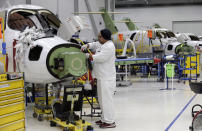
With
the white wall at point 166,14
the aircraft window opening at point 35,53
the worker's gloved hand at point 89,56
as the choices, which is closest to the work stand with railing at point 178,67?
the worker's gloved hand at point 89,56

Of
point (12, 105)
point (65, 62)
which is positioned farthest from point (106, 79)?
point (12, 105)

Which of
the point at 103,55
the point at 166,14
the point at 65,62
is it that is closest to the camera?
the point at 65,62

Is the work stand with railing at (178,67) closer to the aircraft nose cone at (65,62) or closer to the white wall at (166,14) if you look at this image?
the aircraft nose cone at (65,62)

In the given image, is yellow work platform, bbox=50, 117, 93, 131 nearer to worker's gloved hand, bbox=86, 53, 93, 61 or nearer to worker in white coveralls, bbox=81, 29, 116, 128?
worker in white coveralls, bbox=81, 29, 116, 128

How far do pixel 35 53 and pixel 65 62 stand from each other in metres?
0.84

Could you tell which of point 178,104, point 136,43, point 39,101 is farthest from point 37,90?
point 136,43

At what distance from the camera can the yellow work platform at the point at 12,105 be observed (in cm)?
448

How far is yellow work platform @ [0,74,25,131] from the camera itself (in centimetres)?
448

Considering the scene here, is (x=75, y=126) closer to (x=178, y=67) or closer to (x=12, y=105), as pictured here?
(x=12, y=105)

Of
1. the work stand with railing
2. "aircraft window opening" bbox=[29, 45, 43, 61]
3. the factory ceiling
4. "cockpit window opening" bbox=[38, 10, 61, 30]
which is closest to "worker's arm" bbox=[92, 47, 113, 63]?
"aircraft window opening" bbox=[29, 45, 43, 61]

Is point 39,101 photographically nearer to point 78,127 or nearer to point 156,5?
point 78,127

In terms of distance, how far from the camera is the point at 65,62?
217 inches

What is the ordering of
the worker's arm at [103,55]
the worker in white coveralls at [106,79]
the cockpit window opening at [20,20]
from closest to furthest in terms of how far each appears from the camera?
the worker's arm at [103,55], the worker in white coveralls at [106,79], the cockpit window opening at [20,20]

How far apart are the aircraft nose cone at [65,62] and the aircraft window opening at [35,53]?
31cm
